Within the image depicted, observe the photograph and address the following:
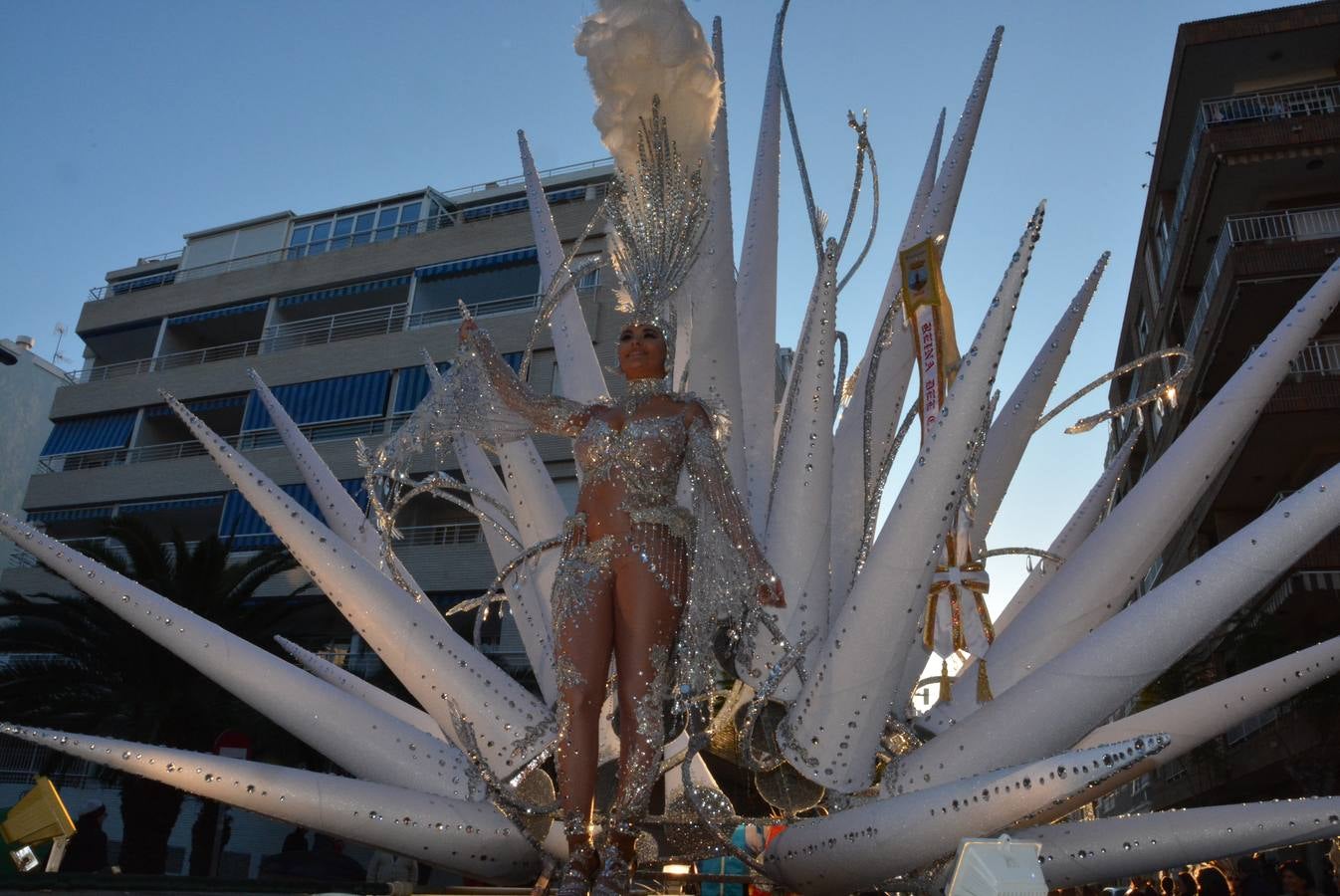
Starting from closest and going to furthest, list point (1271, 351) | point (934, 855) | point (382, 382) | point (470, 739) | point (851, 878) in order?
point (934, 855)
point (851, 878)
point (470, 739)
point (1271, 351)
point (382, 382)

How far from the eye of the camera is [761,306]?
563 centimetres

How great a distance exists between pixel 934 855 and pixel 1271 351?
8.33ft

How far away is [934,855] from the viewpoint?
3.28 meters

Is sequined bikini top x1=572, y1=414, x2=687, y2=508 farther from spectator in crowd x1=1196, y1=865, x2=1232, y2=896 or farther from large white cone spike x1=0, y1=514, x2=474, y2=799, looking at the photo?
spectator in crowd x1=1196, y1=865, x2=1232, y2=896

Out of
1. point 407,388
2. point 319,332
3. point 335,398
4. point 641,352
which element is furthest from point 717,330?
point 319,332

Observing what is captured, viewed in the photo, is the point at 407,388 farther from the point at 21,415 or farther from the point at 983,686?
the point at 983,686

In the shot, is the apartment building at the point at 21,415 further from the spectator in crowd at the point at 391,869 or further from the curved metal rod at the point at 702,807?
the curved metal rod at the point at 702,807

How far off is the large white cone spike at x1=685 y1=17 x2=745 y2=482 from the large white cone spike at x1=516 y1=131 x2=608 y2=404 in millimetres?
551

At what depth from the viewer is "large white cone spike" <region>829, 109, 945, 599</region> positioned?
4.91m

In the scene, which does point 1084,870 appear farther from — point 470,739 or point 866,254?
point 866,254

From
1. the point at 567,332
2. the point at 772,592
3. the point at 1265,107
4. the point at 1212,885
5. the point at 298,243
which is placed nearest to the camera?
the point at 772,592

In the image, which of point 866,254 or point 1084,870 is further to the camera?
point 866,254

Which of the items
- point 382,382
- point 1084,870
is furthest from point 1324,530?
point 382,382

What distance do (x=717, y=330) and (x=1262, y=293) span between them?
18.1m
